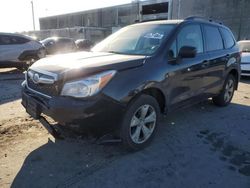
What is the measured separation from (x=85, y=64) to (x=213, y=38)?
319 cm

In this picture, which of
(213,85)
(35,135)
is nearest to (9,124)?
(35,135)

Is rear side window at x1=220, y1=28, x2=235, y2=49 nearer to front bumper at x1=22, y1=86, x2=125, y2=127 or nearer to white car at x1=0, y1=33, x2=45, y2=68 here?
front bumper at x1=22, y1=86, x2=125, y2=127

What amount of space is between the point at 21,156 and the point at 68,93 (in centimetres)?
118

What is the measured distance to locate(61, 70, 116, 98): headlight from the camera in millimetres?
3408

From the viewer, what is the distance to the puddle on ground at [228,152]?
3781 millimetres

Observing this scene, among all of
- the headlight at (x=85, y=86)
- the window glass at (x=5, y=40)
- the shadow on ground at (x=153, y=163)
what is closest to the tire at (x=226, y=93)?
the shadow on ground at (x=153, y=163)

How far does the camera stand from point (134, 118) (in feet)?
12.9

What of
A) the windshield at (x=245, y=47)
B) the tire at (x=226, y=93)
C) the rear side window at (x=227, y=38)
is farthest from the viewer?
the windshield at (x=245, y=47)

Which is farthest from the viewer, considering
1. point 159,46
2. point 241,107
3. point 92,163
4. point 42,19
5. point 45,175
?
point 42,19

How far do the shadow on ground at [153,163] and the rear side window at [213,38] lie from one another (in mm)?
1660

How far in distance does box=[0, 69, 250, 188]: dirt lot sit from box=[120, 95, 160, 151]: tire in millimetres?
178

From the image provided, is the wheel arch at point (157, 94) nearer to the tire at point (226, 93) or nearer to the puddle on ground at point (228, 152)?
the puddle on ground at point (228, 152)

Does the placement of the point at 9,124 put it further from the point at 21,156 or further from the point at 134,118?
the point at 134,118

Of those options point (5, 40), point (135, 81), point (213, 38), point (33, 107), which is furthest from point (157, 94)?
point (5, 40)
